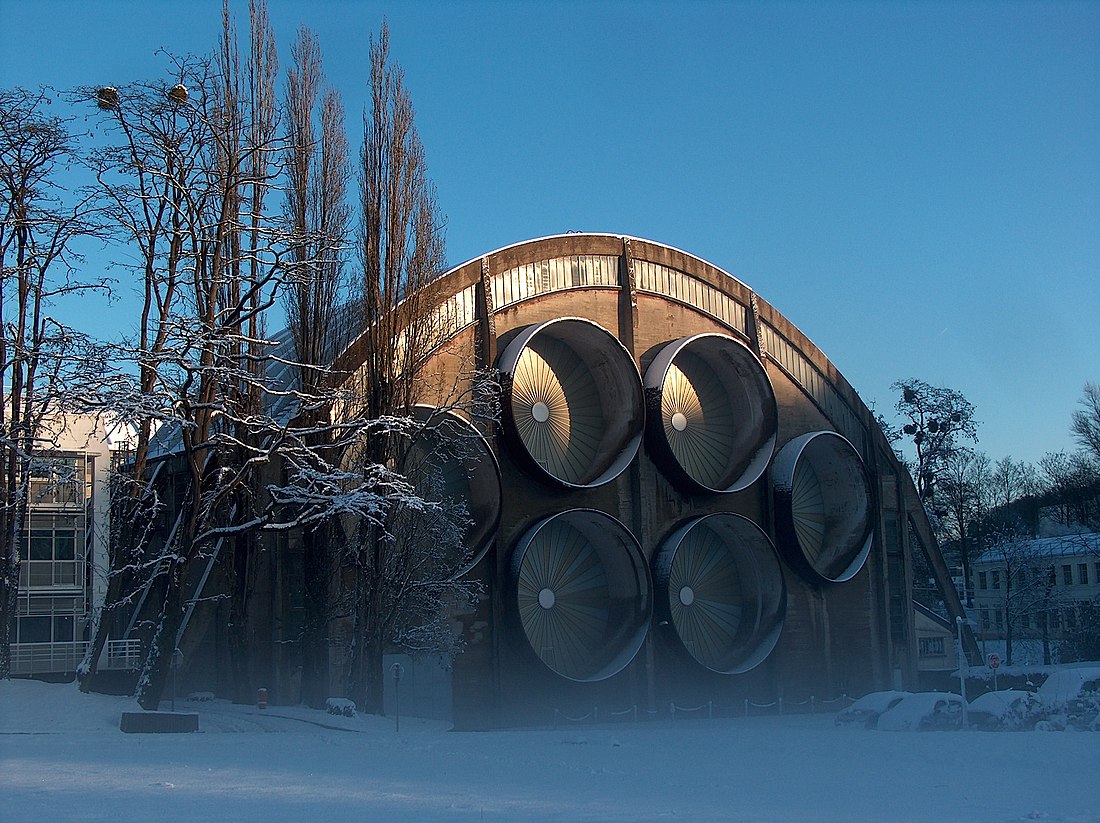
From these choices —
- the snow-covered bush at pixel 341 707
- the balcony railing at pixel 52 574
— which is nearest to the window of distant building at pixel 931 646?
the snow-covered bush at pixel 341 707

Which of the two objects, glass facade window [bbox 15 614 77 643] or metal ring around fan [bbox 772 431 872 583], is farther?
metal ring around fan [bbox 772 431 872 583]

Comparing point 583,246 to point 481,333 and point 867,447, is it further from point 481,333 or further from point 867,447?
point 867,447

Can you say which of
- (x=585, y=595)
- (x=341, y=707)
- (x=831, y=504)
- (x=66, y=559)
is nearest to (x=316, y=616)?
(x=341, y=707)

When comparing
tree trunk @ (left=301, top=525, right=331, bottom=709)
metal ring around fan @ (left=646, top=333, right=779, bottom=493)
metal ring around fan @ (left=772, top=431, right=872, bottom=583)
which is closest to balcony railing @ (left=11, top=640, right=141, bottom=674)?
tree trunk @ (left=301, top=525, right=331, bottom=709)

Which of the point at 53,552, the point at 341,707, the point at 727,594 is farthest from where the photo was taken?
the point at 727,594

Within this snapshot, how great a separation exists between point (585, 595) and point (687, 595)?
3.55 m

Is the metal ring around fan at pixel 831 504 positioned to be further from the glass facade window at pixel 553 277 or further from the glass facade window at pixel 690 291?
the glass facade window at pixel 553 277

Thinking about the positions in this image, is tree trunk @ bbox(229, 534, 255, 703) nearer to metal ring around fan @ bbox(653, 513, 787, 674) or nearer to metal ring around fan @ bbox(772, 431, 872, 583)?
metal ring around fan @ bbox(653, 513, 787, 674)

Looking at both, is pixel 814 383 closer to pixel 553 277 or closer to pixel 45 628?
pixel 553 277

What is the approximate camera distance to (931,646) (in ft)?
155

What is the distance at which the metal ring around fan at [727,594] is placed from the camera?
3134cm

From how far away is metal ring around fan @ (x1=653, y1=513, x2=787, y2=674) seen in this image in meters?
31.3

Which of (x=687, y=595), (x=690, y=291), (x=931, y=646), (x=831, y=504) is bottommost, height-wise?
(x=931, y=646)

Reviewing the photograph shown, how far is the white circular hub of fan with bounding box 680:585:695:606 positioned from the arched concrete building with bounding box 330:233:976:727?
0.05 meters
